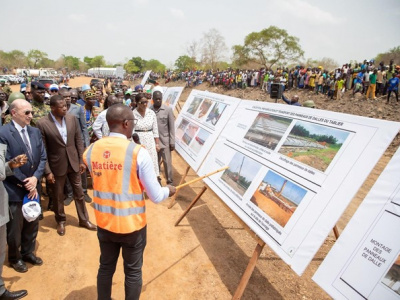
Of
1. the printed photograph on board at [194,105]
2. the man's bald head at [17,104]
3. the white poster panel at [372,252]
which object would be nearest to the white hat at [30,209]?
the man's bald head at [17,104]

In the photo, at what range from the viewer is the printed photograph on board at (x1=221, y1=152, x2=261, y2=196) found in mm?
2898

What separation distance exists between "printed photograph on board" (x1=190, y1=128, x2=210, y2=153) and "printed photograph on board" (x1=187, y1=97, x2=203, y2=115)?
0.97 meters

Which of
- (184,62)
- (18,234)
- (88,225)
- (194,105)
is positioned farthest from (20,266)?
(184,62)

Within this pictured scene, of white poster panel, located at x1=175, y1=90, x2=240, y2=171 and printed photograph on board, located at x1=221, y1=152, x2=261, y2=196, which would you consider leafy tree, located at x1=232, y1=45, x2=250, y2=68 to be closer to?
white poster panel, located at x1=175, y1=90, x2=240, y2=171

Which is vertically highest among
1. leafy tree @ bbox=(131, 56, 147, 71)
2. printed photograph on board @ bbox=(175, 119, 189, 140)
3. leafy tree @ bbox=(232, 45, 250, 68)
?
leafy tree @ bbox=(232, 45, 250, 68)

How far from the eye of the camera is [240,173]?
308cm

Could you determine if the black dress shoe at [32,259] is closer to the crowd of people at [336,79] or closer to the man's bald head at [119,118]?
the man's bald head at [119,118]

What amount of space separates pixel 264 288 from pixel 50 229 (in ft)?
11.5

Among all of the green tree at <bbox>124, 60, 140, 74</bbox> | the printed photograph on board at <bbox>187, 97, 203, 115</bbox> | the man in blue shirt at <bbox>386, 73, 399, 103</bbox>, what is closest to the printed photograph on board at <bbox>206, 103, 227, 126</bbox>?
the printed photograph on board at <bbox>187, 97, 203, 115</bbox>

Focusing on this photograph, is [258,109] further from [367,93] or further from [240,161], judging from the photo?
[367,93]

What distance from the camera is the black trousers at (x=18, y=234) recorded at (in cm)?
297

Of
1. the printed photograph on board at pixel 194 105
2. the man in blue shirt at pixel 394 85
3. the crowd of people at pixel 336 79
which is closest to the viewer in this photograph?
the printed photograph on board at pixel 194 105

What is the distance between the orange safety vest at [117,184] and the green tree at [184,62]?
156 ft

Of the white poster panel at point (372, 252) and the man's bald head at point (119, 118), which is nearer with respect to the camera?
the white poster panel at point (372, 252)
